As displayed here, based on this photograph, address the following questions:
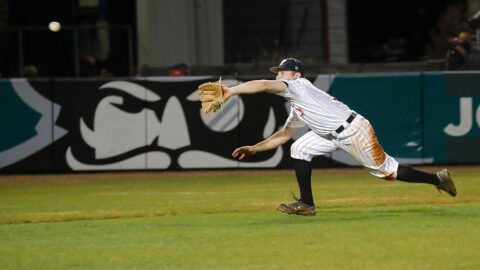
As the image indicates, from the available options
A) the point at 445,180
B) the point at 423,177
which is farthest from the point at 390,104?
the point at 423,177

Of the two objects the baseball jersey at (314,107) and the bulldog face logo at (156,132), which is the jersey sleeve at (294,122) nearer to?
the baseball jersey at (314,107)

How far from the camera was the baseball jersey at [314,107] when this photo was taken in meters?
9.60

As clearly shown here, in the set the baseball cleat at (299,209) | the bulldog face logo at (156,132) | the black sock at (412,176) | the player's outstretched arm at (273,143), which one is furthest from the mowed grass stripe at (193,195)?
the black sock at (412,176)

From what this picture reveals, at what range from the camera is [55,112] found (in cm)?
1653

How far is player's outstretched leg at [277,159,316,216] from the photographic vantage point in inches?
391

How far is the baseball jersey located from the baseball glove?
0.67m

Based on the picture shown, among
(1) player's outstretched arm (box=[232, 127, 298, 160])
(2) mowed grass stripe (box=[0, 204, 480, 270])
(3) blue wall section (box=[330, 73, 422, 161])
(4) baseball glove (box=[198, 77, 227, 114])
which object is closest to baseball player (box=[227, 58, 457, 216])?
(1) player's outstretched arm (box=[232, 127, 298, 160])

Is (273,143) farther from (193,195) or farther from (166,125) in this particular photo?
(166,125)

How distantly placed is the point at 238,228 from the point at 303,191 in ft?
3.36

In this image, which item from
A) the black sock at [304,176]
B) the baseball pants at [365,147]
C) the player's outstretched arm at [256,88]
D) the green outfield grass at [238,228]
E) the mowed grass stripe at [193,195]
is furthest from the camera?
the mowed grass stripe at [193,195]

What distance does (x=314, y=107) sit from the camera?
968 centimetres

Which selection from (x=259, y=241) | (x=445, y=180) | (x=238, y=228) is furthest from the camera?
(x=445, y=180)

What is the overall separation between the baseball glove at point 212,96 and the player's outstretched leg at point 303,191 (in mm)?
1205

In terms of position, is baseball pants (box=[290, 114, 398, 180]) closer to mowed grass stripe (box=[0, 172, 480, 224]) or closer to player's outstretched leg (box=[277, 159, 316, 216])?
player's outstretched leg (box=[277, 159, 316, 216])
